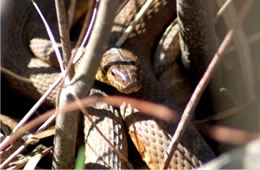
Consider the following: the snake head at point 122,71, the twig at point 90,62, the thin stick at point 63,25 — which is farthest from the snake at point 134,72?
the thin stick at point 63,25

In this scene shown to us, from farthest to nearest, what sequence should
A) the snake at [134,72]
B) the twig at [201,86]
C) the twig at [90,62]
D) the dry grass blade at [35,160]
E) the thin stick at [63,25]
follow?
1. the snake at [134,72]
2. the dry grass blade at [35,160]
3. the thin stick at [63,25]
4. the twig at [201,86]
5. the twig at [90,62]

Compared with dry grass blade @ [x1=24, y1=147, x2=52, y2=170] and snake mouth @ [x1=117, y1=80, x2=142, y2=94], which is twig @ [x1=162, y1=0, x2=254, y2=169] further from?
dry grass blade @ [x1=24, y1=147, x2=52, y2=170]

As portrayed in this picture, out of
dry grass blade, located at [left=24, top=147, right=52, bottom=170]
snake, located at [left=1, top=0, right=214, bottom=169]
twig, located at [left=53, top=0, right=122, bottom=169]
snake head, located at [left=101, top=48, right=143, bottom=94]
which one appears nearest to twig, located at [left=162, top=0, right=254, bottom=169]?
twig, located at [left=53, top=0, right=122, bottom=169]

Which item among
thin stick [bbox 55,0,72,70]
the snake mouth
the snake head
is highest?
the snake head

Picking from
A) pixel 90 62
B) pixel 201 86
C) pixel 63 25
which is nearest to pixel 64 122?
pixel 63 25

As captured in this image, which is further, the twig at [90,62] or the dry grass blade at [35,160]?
the dry grass blade at [35,160]

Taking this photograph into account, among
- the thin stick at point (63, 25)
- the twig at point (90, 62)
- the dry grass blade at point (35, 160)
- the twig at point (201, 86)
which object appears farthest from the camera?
the dry grass blade at point (35, 160)

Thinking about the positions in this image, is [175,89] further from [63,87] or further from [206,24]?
[63,87]

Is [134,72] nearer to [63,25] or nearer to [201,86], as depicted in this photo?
[63,25]

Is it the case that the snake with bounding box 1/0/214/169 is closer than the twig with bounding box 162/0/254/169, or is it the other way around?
the twig with bounding box 162/0/254/169

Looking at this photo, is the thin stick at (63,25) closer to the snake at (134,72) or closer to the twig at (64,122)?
the twig at (64,122)
